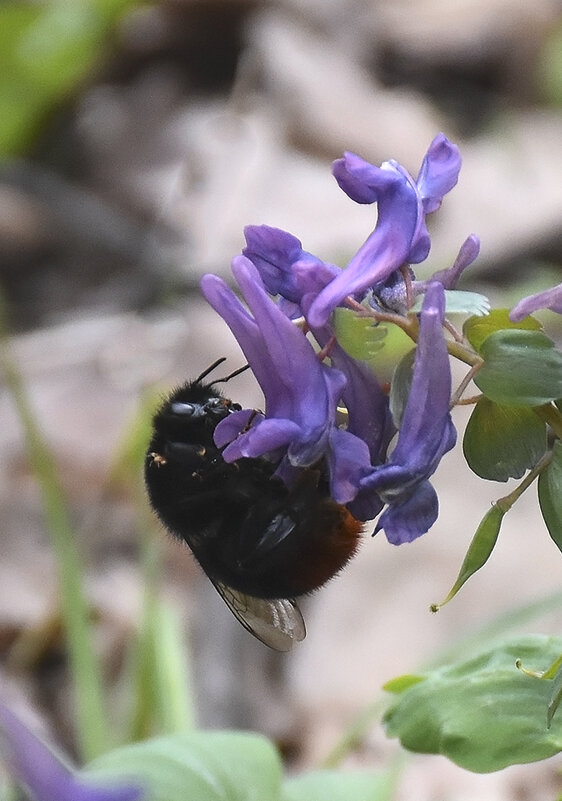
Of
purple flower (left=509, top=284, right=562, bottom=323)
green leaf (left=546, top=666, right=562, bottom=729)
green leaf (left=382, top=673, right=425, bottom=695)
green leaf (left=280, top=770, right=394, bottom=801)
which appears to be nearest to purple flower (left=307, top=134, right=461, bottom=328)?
purple flower (left=509, top=284, right=562, bottom=323)

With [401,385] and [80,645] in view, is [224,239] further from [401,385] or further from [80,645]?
[401,385]

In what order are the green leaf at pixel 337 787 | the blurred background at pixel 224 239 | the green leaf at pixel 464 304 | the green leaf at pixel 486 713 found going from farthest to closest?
the blurred background at pixel 224 239
the green leaf at pixel 337 787
the green leaf at pixel 486 713
the green leaf at pixel 464 304

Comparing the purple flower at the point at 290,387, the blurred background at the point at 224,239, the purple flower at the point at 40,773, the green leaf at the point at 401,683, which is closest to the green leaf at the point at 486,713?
the green leaf at the point at 401,683

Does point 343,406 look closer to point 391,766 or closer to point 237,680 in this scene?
point 391,766

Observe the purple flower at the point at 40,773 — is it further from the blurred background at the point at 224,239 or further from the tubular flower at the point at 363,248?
the blurred background at the point at 224,239

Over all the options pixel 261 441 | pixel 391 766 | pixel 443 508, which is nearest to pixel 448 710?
pixel 261 441

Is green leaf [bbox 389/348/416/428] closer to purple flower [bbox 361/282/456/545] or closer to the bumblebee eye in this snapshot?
purple flower [bbox 361/282/456/545]

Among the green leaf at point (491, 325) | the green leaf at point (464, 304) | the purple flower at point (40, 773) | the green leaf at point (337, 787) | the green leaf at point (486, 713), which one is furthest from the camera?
the green leaf at point (337, 787)
